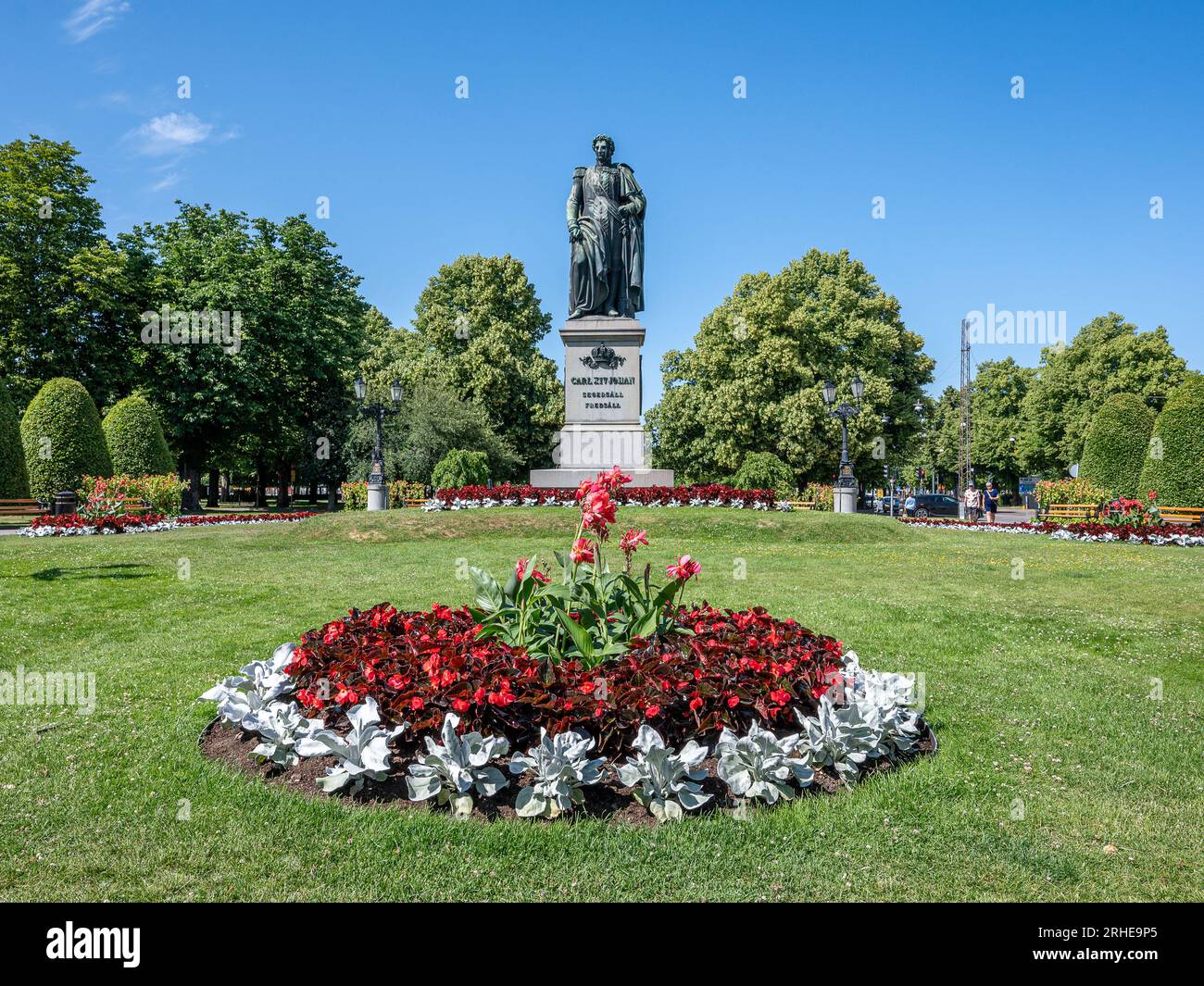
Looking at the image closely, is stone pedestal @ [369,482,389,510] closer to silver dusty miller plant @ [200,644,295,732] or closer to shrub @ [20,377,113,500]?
shrub @ [20,377,113,500]

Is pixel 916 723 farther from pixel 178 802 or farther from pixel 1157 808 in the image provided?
pixel 178 802

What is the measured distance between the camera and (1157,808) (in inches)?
150

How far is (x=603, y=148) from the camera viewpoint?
2089cm

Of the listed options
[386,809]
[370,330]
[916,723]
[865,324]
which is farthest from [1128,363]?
[386,809]

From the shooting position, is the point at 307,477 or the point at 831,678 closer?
the point at 831,678

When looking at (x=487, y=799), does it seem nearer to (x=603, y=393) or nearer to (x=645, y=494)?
(x=645, y=494)

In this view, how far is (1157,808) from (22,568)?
13.5m

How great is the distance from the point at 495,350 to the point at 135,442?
1690cm

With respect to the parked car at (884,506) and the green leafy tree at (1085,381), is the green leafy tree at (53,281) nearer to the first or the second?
the parked car at (884,506)

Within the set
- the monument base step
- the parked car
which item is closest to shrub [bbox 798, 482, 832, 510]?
the monument base step

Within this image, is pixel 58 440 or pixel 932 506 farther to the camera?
pixel 932 506

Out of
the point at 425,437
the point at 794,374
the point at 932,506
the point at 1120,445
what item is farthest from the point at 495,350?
the point at 1120,445

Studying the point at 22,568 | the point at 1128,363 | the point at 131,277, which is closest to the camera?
the point at 22,568

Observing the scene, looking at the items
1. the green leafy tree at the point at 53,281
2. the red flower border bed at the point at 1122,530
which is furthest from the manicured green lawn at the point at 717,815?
the green leafy tree at the point at 53,281
